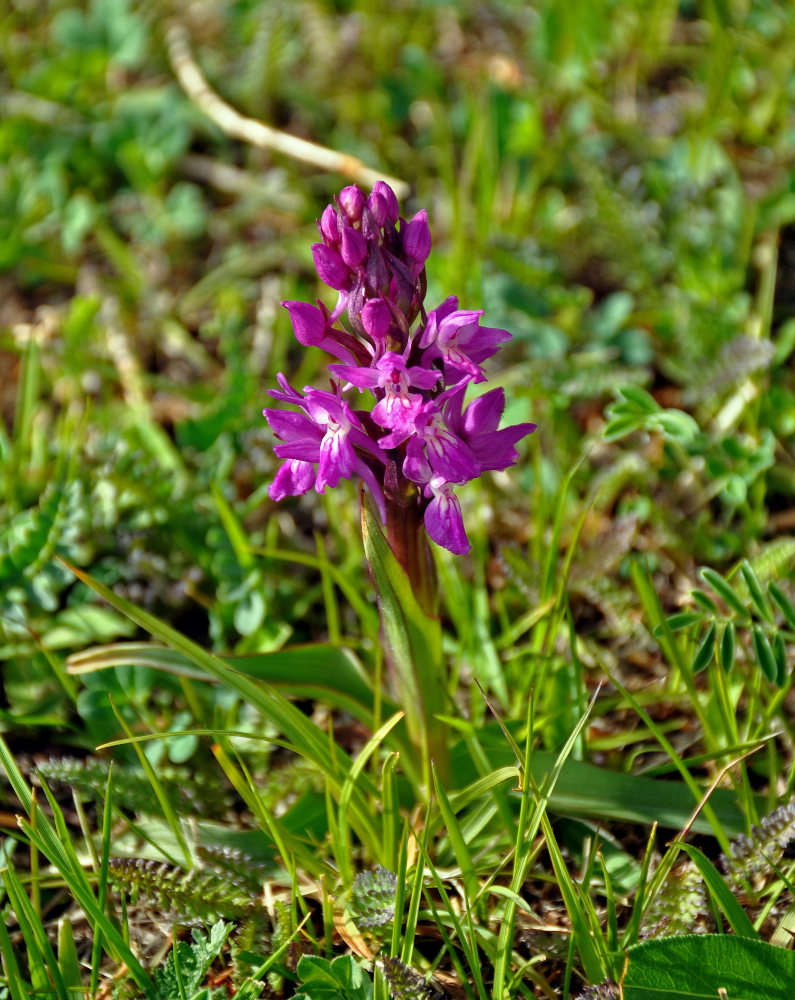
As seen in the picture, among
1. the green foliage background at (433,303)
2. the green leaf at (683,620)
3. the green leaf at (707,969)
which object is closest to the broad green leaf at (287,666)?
the green foliage background at (433,303)

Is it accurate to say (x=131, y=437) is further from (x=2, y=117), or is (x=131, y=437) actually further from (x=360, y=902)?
(x=2, y=117)

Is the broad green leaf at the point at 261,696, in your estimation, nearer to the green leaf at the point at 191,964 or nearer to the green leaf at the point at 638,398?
the green leaf at the point at 191,964

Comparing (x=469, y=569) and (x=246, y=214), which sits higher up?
(x=246, y=214)

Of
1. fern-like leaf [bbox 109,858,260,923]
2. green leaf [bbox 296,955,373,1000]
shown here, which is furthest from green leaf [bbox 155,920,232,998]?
green leaf [bbox 296,955,373,1000]

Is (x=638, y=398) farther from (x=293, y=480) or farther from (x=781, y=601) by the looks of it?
(x=293, y=480)

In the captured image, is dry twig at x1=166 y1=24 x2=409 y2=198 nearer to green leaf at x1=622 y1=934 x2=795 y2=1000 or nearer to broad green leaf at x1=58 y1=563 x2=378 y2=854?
broad green leaf at x1=58 y1=563 x2=378 y2=854

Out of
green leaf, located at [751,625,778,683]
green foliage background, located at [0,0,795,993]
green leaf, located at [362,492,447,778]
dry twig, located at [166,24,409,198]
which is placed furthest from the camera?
dry twig, located at [166,24,409,198]

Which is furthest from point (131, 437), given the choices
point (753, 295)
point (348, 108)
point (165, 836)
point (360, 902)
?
point (753, 295)
